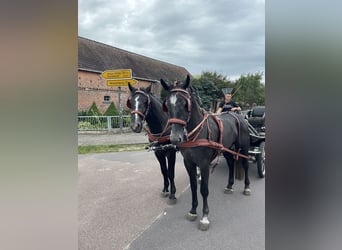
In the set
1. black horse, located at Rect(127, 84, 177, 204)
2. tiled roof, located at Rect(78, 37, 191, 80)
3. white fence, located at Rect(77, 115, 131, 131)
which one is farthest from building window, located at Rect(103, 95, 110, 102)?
black horse, located at Rect(127, 84, 177, 204)

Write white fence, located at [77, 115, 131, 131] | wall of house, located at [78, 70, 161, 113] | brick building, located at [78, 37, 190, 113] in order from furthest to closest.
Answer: brick building, located at [78, 37, 190, 113], wall of house, located at [78, 70, 161, 113], white fence, located at [77, 115, 131, 131]

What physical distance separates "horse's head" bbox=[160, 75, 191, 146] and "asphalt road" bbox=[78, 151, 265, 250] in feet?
3.69

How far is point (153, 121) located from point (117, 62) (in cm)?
1759

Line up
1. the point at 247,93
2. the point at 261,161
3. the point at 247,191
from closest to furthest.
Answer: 1. the point at 247,191
2. the point at 261,161
3. the point at 247,93

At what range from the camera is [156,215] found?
310 centimetres

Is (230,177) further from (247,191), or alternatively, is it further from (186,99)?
(186,99)

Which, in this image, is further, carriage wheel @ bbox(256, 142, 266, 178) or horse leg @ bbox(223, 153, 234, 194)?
carriage wheel @ bbox(256, 142, 266, 178)

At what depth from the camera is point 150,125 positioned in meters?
3.66

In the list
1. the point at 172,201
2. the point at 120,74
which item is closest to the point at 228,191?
the point at 172,201

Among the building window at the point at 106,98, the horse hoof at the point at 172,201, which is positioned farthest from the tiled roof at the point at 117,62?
the horse hoof at the point at 172,201

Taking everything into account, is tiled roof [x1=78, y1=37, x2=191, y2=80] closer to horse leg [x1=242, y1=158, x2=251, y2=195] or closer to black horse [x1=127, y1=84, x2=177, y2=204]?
black horse [x1=127, y1=84, x2=177, y2=204]

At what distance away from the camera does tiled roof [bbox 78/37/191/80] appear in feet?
56.1
